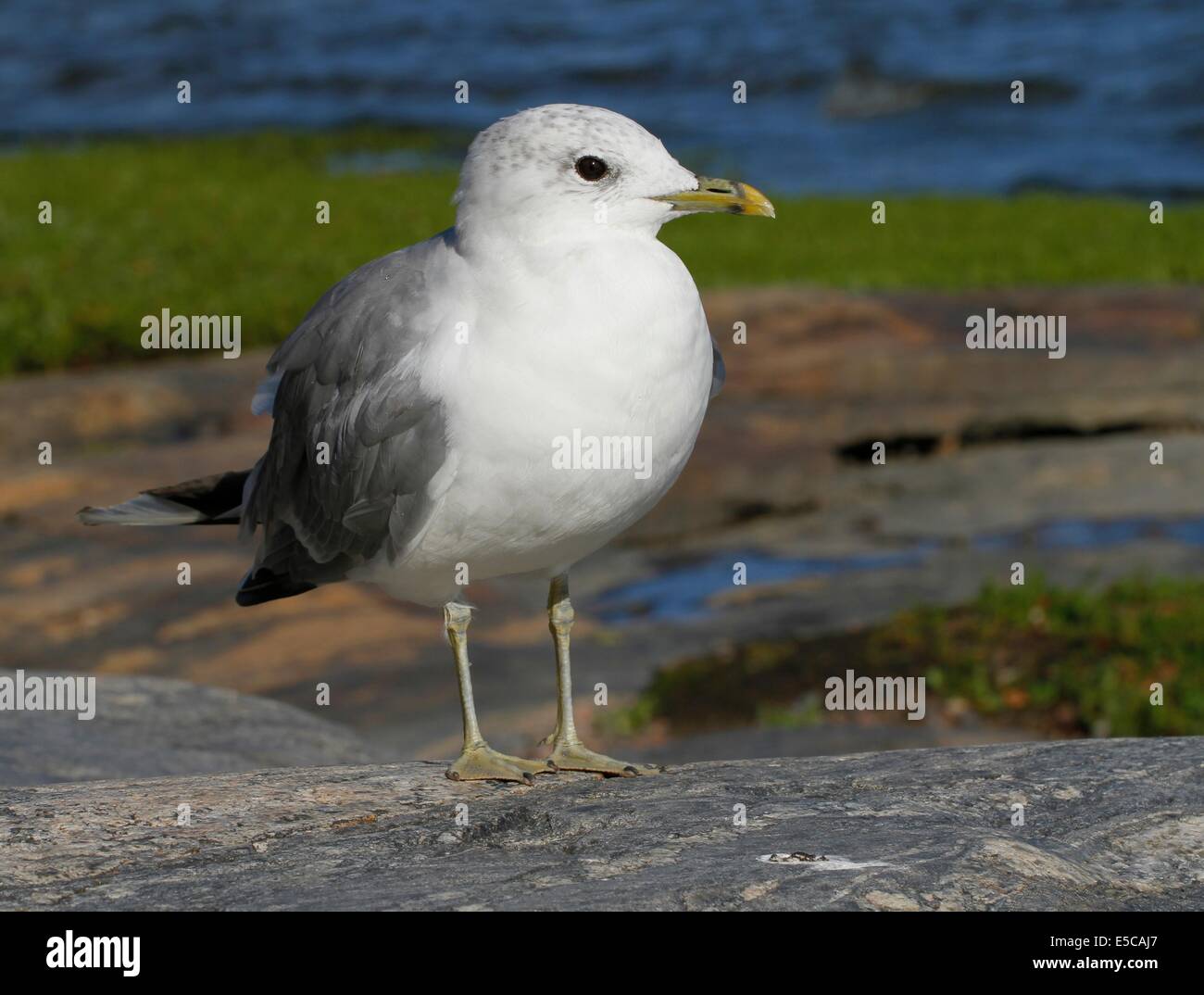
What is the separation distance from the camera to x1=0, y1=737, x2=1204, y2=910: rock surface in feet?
11.8

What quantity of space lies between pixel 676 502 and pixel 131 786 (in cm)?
707

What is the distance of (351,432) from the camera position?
4602 millimetres

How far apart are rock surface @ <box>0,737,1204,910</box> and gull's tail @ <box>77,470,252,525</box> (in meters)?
0.85

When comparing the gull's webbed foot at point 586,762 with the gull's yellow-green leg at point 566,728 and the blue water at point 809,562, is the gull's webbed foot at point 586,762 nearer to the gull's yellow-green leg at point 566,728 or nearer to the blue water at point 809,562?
the gull's yellow-green leg at point 566,728

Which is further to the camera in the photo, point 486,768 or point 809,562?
point 809,562

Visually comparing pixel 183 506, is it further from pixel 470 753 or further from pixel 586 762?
pixel 586 762

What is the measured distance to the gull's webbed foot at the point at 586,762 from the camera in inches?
191

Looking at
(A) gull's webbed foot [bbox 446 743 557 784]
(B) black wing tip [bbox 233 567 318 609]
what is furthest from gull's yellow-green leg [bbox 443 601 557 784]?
(B) black wing tip [bbox 233 567 318 609]

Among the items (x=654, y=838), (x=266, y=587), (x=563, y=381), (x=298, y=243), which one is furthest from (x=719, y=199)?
(x=298, y=243)

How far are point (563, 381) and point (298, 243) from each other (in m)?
14.3

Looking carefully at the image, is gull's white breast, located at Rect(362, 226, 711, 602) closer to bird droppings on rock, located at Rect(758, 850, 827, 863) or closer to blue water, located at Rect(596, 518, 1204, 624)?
bird droppings on rock, located at Rect(758, 850, 827, 863)

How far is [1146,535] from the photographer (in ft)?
35.7

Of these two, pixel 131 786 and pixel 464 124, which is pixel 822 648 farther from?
pixel 464 124

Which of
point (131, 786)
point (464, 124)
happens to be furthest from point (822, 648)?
point (464, 124)
